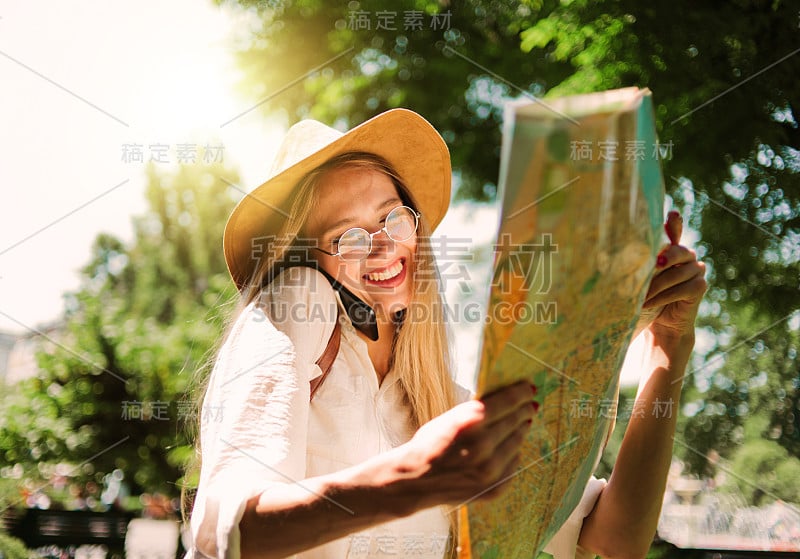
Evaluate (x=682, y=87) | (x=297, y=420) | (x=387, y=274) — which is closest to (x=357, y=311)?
(x=387, y=274)

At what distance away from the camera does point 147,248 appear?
39.3 ft

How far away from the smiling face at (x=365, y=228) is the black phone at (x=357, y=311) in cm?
1

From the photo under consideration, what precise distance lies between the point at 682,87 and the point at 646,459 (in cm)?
259

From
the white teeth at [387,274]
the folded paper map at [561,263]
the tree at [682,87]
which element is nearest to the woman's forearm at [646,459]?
the folded paper map at [561,263]

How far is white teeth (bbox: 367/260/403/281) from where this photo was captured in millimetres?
1325

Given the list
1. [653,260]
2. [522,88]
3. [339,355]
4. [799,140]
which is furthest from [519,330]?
[522,88]

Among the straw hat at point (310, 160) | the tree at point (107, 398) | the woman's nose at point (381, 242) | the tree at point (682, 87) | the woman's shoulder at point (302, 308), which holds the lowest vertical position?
the tree at point (107, 398)

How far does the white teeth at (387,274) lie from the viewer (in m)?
1.33

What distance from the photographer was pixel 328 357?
1.17 m

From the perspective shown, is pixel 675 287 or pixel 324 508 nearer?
pixel 324 508

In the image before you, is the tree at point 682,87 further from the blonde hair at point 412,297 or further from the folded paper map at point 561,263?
the folded paper map at point 561,263

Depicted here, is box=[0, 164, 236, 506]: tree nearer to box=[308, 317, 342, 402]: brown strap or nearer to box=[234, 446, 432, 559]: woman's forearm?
box=[308, 317, 342, 402]: brown strap

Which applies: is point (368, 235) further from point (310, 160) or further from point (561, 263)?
point (561, 263)

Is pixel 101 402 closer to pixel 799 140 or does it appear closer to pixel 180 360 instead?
pixel 180 360
